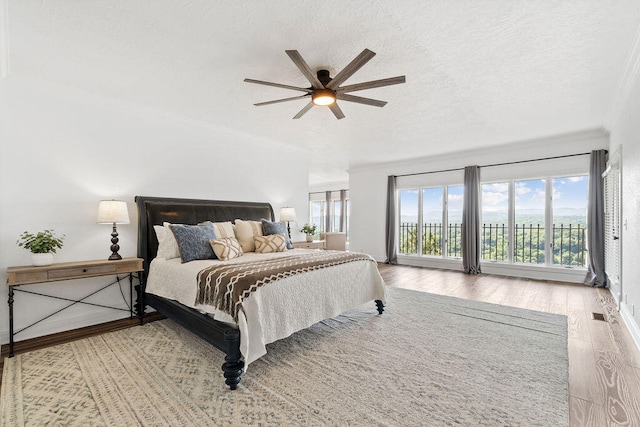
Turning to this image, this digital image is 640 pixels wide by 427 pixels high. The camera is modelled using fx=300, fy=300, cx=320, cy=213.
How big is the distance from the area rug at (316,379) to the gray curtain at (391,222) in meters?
4.40

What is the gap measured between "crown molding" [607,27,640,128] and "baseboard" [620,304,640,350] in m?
2.35

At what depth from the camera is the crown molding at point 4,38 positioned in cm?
209

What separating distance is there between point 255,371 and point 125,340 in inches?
60.9

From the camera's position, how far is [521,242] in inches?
241

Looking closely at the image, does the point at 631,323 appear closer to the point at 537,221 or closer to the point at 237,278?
the point at 537,221

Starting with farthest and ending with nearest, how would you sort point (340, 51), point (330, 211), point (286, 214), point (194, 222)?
point (330, 211) → point (286, 214) → point (194, 222) → point (340, 51)

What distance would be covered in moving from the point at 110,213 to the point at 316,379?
2791 mm

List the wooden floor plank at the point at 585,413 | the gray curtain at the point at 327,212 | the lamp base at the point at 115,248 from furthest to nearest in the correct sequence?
1. the gray curtain at the point at 327,212
2. the lamp base at the point at 115,248
3. the wooden floor plank at the point at 585,413

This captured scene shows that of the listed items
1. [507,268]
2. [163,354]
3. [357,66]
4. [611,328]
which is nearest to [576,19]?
[357,66]

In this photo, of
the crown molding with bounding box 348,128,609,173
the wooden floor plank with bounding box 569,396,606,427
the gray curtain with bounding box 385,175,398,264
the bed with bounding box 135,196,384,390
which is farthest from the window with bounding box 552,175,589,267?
the wooden floor plank with bounding box 569,396,606,427

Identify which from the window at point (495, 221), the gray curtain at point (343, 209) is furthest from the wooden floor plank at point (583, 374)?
the gray curtain at point (343, 209)

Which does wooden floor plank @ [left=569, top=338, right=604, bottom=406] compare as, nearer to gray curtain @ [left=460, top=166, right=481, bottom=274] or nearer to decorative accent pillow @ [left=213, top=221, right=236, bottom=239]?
decorative accent pillow @ [left=213, top=221, right=236, bottom=239]

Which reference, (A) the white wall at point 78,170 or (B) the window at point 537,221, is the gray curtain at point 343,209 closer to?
(B) the window at point 537,221

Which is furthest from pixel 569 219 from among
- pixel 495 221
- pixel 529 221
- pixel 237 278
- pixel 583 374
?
pixel 237 278
